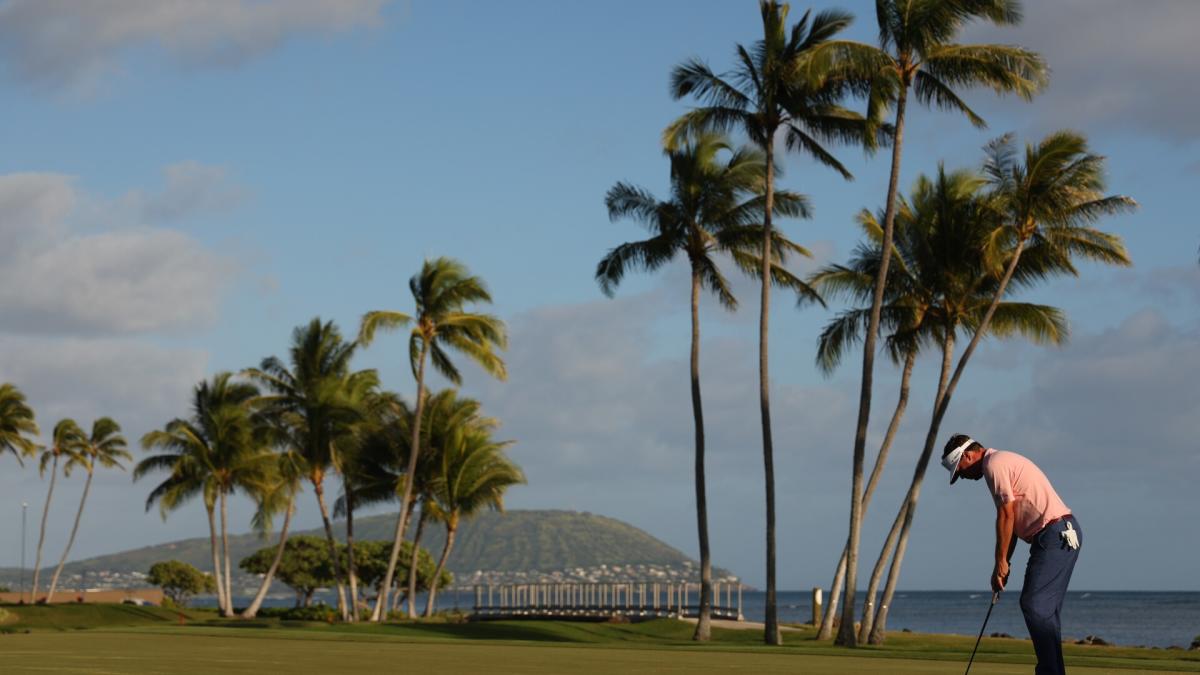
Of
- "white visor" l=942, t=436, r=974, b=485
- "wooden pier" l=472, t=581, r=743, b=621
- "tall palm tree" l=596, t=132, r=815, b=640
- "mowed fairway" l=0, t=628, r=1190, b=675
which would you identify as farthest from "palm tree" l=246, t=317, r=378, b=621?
"white visor" l=942, t=436, r=974, b=485

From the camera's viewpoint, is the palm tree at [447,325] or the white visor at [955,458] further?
the palm tree at [447,325]

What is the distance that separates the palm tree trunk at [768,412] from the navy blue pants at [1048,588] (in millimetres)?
25021

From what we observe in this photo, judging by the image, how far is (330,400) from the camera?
58.0 m

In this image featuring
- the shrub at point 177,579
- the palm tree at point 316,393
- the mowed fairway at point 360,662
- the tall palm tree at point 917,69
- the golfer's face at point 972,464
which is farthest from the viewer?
the shrub at point 177,579

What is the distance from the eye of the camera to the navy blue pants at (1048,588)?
10641 mm

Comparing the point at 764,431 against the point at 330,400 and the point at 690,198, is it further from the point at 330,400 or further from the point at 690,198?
the point at 330,400

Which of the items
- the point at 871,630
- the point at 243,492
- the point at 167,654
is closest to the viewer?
the point at 167,654

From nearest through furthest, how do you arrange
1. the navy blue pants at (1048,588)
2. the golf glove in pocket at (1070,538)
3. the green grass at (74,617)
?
1. the navy blue pants at (1048,588)
2. the golf glove in pocket at (1070,538)
3. the green grass at (74,617)

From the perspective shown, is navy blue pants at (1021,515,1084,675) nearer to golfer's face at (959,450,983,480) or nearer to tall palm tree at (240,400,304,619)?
golfer's face at (959,450,983,480)

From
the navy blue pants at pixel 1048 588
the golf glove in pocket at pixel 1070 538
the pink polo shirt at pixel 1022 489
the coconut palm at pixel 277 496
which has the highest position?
the coconut palm at pixel 277 496

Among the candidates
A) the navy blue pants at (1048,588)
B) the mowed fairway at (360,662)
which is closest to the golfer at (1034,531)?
the navy blue pants at (1048,588)

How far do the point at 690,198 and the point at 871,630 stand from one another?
42.7ft

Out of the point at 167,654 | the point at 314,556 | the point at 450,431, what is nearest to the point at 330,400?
the point at 450,431

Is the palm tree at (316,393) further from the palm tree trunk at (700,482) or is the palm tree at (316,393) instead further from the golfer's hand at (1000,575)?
the golfer's hand at (1000,575)
